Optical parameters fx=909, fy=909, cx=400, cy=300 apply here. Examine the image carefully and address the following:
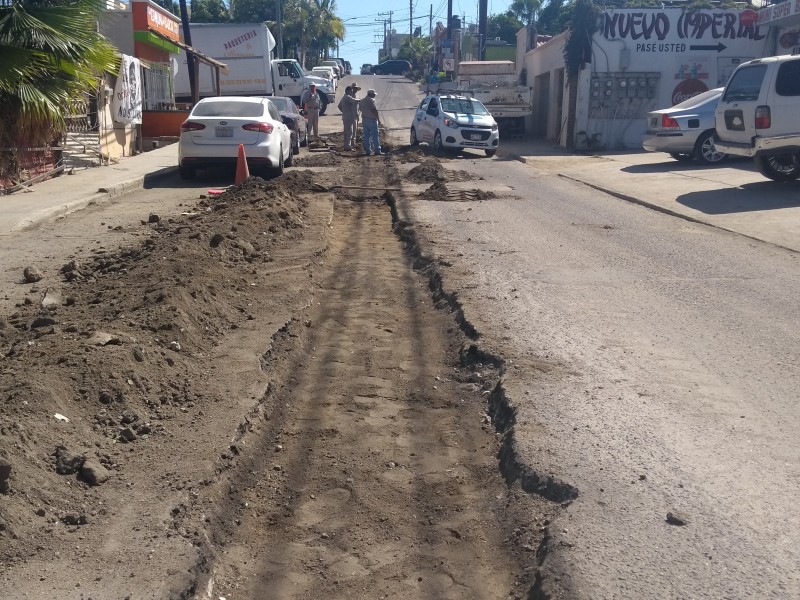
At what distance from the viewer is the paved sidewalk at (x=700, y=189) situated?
1294 cm

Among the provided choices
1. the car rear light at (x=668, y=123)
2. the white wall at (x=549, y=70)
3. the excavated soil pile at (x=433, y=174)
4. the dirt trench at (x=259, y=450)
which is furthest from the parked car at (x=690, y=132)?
the dirt trench at (x=259, y=450)

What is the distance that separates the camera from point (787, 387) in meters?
5.89

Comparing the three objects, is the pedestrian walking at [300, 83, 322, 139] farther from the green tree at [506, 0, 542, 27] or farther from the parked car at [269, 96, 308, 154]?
the green tree at [506, 0, 542, 27]

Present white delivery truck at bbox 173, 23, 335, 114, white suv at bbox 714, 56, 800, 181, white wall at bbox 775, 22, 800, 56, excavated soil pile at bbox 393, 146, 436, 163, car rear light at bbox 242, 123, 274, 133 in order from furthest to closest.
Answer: white delivery truck at bbox 173, 23, 335, 114 → white wall at bbox 775, 22, 800, 56 → excavated soil pile at bbox 393, 146, 436, 163 → car rear light at bbox 242, 123, 274, 133 → white suv at bbox 714, 56, 800, 181

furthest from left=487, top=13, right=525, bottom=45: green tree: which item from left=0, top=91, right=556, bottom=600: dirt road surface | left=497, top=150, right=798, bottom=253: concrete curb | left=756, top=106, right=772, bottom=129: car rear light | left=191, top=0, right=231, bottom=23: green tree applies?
left=0, top=91, right=556, bottom=600: dirt road surface

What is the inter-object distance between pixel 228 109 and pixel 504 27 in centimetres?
7340

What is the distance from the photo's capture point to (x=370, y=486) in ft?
15.3

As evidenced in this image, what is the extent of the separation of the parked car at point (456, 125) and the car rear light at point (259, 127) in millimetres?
8745

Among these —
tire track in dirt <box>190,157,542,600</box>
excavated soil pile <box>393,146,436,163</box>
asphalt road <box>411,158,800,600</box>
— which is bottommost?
tire track in dirt <box>190,157,542,600</box>

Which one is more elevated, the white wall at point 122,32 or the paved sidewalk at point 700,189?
the white wall at point 122,32

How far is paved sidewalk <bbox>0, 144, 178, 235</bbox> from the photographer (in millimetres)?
12820

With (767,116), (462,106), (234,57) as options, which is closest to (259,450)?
(767,116)

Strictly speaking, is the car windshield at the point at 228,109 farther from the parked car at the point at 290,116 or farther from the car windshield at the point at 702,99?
the car windshield at the point at 702,99

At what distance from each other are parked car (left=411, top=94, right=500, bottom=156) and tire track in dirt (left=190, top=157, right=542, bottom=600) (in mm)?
18685
